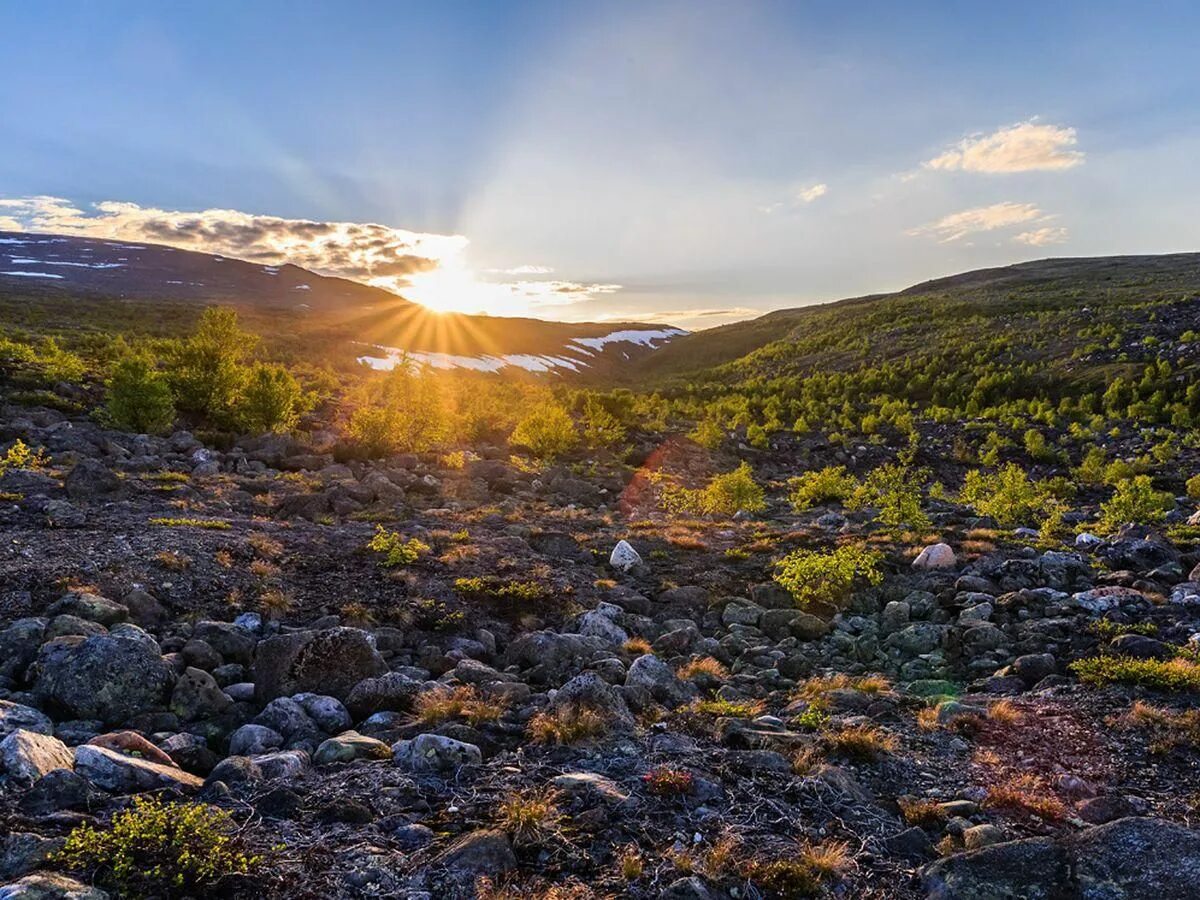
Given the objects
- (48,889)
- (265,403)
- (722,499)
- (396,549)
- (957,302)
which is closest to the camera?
(48,889)

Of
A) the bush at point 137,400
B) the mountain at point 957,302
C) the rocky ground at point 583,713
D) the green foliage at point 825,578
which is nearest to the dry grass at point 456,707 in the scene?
the rocky ground at point 583,713

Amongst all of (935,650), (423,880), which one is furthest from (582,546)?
(423,880)

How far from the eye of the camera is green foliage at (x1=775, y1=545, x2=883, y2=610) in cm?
1088

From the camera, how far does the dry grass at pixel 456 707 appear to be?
20.0ft

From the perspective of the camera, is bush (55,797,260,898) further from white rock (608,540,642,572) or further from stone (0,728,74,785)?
white rock (608,540,642,572)

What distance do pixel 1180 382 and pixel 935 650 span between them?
128 ft

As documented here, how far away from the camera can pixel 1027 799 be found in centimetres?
508

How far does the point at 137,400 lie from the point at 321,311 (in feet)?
461

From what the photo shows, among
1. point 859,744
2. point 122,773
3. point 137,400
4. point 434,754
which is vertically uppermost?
point 137,400

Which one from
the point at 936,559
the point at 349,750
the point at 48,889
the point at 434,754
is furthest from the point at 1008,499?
the point at 48,889

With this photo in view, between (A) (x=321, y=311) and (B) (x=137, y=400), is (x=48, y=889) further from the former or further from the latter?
(A) (x=321, y=311)

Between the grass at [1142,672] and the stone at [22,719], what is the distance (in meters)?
10.7

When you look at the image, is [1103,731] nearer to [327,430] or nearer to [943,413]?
[327,430]

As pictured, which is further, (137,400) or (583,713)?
(137,400)
